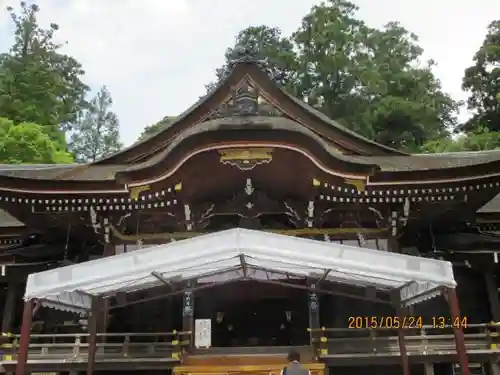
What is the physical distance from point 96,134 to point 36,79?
1220 cm

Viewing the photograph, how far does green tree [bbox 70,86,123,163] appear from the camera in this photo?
4600 centimetres

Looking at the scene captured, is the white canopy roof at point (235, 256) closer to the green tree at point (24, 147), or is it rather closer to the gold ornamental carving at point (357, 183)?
the gold ornamental carving at point (357, 183)

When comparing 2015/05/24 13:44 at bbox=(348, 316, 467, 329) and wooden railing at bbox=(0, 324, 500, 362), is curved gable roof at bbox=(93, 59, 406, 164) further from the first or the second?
wooden railing at bbox=(0, 324, 500, 362)

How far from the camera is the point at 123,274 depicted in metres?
5.89

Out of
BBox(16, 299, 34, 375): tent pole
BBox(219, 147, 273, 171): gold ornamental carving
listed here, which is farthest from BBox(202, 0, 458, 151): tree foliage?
BBox(16, 299, 34, 375): tent pole

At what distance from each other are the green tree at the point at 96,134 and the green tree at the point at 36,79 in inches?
128

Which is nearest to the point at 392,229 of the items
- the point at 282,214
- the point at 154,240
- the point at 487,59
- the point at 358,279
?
the point at 282,214

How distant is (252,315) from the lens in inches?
465

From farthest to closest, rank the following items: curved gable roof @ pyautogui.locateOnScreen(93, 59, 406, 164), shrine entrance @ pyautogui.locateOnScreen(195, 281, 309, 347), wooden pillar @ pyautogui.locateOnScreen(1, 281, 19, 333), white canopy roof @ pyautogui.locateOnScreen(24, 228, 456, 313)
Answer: curved gable roof @ pyautogui.locateOnScreen(93, 59, 406, 164) → shrine entrance @ pyautogui.locateOnScreen(195, 281, 309, 347) → wooden pillar @ pyautogui.locateOnScreen(1, 281, 19, 333) → white canopy roof @ pyautogui.locateOnScreen(24, 228, 456, 313)

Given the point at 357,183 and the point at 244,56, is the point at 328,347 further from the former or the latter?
the point at 244,56

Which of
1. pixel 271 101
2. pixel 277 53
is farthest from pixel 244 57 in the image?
pixel 277 53

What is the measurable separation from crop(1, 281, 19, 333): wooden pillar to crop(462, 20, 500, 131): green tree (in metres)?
32.3

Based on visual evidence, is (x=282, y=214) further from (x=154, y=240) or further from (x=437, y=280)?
(x=437, y=280)
